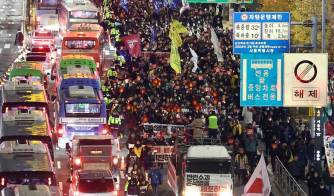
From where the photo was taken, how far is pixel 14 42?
88375 mm

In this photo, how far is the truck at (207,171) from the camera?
37344 millimetres

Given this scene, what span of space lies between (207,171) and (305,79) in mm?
4131

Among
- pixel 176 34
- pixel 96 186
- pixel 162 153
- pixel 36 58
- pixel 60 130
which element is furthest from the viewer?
pixel 36 58

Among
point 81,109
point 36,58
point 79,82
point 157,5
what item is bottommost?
point 81,109

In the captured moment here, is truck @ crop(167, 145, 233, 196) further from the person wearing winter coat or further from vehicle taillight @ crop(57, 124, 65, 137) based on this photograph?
vehicle taillight @ crop(57, 124, 65, 137)

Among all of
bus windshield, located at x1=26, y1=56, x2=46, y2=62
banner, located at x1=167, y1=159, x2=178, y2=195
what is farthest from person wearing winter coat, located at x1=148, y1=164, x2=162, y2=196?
bus windshield, located at x1=26, y1=56, x2=46, y2=62

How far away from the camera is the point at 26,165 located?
124ft

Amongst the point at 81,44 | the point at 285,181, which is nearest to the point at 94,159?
the point at 285,181

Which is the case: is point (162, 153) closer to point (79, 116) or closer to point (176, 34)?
point (79, 116)

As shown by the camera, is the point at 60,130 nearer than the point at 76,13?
Yes

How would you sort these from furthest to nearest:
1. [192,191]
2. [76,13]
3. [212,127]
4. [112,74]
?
[76,13]
[112,74]
[212,127]
[192,191]

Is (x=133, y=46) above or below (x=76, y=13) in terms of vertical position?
below

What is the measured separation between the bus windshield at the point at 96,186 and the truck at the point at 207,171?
2508 millimetres

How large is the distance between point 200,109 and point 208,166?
481 inches
